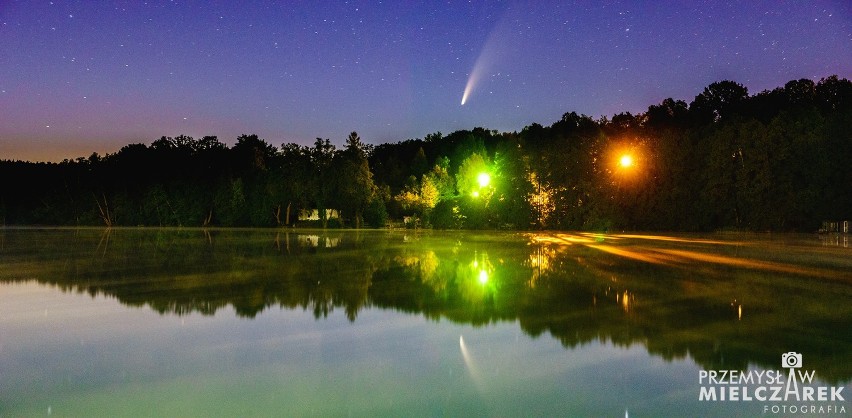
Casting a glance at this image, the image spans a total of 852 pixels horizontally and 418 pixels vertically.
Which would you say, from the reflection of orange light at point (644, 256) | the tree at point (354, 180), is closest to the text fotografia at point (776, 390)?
the reflection of orange light at point (644, 256)

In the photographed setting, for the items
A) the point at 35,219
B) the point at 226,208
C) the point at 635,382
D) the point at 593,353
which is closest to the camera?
the point at 635,382

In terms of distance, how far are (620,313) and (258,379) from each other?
6322 mm

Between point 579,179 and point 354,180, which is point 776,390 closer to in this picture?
point 579,179

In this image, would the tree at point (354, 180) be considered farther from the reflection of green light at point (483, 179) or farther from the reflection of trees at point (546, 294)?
the reflection of trees at point (546, 294)

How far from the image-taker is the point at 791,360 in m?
7.14

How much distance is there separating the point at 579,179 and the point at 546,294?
4159cm

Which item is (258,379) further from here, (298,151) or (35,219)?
(35,219)

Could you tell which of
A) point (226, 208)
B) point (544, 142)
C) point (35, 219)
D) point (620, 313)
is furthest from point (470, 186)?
point (35, 219)

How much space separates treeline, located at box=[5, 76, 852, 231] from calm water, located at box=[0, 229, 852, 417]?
31.0 m

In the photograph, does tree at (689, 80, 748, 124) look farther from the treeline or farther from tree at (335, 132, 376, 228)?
tree at (335, 132, 376, 228)

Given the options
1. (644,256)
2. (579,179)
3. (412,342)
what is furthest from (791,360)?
(579,179)

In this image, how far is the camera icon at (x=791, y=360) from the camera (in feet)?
22.8

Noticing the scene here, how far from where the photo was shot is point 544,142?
184ft

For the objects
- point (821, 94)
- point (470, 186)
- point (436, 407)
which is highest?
point (821, 94)
